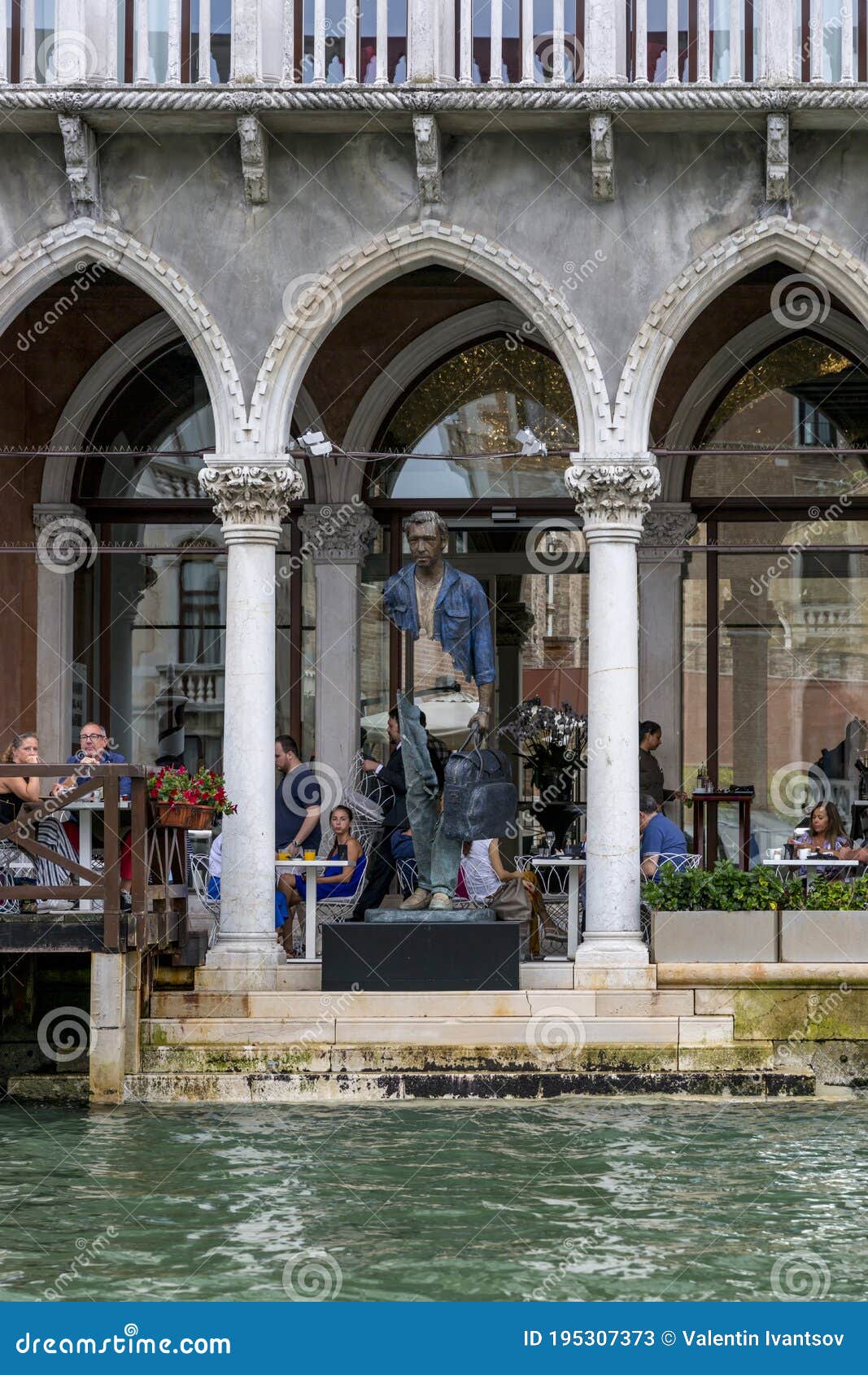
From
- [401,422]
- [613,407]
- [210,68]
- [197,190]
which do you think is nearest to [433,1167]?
[613,407]

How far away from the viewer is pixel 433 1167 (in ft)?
29.6

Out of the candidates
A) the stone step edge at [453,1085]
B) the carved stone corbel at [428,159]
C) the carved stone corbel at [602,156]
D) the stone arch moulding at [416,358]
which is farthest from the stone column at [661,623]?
the stone step edge at [453,1085]

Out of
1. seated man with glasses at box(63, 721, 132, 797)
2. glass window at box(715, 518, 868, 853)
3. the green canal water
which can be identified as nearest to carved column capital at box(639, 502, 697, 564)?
glass window at box(715, 518, 868, 853)

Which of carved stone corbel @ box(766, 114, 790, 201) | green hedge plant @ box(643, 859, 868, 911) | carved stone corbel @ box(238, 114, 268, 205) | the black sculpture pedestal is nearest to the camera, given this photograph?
the black sculpture pedestal

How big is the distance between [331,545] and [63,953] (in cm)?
506

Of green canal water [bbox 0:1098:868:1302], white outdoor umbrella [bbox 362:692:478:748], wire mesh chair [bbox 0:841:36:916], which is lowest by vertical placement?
green canal water [bbox 0:1098:868:1302]

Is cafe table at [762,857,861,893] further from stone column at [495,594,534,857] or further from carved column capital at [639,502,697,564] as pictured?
stone column at [495,594,534,857]

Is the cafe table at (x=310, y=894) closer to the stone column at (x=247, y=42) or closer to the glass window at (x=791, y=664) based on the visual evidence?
the stone column at (x=247, y=42)

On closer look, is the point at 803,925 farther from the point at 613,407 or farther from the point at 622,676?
the point at 613,407

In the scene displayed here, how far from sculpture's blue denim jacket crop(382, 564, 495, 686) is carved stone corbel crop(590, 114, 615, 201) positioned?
264cm

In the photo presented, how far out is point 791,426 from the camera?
15.7 meters

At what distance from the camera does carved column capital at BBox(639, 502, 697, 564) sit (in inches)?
610

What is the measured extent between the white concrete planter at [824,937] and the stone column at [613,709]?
34.4 inches

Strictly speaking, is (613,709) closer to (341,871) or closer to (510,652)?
(341,871)
